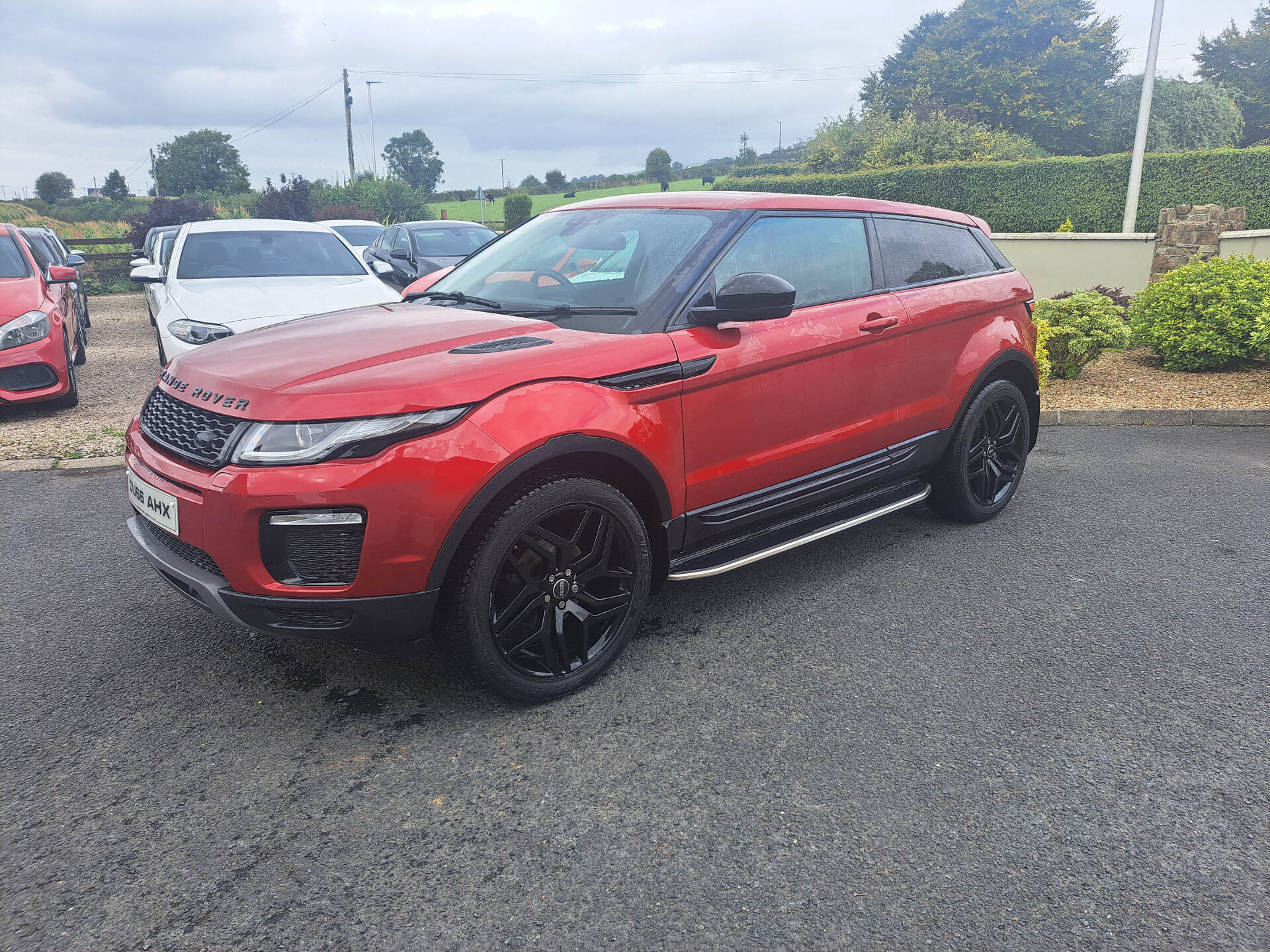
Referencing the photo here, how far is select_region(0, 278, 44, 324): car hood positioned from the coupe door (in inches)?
262

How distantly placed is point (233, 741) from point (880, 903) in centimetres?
203

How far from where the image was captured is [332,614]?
8.73ft

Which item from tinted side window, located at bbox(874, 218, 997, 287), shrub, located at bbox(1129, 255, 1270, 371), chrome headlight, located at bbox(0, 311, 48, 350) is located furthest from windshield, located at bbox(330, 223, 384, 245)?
tinted side window, located at bbox(874, 218, 997, 287)

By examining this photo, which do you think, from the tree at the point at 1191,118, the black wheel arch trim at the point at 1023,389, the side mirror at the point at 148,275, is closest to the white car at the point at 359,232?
the side mirror at the point at 148,275

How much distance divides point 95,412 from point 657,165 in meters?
73.4

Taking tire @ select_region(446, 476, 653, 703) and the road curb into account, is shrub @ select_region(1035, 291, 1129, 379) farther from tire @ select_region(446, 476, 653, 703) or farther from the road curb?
tire @ select_region(446, 476, 653, 703)

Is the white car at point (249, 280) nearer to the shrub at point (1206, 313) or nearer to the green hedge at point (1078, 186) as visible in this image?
the shrub at point (1206, 313)

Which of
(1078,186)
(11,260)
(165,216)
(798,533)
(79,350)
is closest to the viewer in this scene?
(798,533)

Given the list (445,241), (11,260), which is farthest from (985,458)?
(445,241)

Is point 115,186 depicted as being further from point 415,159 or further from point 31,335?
point 31,335

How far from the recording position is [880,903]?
2.16m

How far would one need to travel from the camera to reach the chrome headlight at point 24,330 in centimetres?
713

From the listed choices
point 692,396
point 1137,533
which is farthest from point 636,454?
point 1137,533

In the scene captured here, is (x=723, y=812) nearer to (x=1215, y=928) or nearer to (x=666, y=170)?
(x=1215, y=928)
